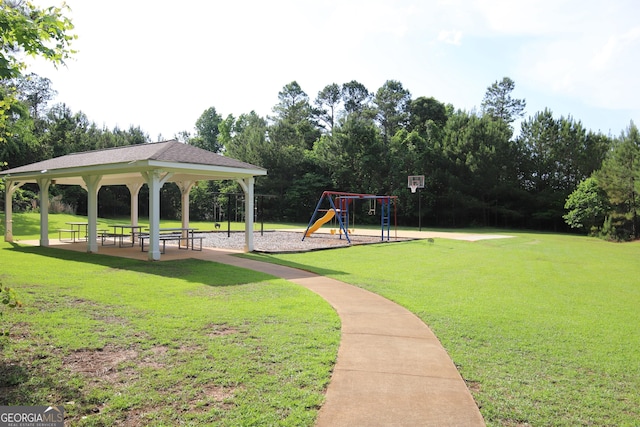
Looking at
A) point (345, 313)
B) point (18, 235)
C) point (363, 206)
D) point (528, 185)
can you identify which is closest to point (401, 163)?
point (363, 206)

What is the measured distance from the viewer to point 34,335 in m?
4.81

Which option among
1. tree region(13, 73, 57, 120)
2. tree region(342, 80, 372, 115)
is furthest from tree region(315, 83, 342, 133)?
tree region(13, 73, 57, 120)

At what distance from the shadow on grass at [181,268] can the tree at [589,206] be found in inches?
964

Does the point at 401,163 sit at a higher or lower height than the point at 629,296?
higher

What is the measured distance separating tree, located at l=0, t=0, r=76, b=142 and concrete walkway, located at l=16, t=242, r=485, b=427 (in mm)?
3479

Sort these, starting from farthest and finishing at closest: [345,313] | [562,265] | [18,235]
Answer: [18,235] → [562,265] → [345,313]

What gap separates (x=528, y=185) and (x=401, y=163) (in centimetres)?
1026

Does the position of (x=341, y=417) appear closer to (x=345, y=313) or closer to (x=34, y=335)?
(x=345, y=313)

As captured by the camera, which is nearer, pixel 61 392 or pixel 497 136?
pixel 61 392

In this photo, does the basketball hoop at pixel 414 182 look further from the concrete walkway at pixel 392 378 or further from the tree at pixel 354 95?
the tree at pixel 354 95

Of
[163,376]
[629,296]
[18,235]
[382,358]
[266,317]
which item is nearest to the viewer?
[163,376]

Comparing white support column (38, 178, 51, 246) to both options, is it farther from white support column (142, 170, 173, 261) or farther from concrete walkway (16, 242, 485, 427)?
concrete walkway (16, 242, 485, 427)

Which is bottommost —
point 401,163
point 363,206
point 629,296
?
point 629,296

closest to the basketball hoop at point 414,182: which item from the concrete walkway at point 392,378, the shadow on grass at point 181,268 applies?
the shadow on grass at point 181,268
